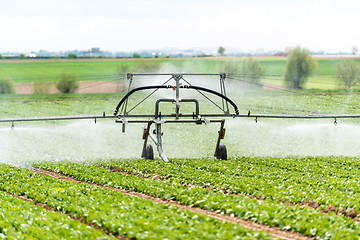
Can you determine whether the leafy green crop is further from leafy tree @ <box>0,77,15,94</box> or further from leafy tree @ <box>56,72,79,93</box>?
leafy tree @ <box>0,77,15,94</box>

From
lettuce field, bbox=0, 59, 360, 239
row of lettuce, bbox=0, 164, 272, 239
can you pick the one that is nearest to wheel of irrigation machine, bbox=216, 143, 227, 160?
lettuce field, bbox=0, 59, 360, 239

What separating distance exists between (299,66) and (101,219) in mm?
61463

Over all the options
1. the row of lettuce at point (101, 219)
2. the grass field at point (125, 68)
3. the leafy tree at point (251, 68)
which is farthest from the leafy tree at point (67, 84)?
Answer: the row of lettuce at point (101, 219)

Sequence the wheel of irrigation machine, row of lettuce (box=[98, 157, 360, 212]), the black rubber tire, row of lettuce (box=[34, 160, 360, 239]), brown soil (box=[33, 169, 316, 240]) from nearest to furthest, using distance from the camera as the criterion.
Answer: brown soil (box=[33, 169, 316, 240])
row of lettuce (box=[34, 160, 360, 239])
row of lettuce (box=[98, 157, 360, 212])
the wheel of irrigation machine
the black rubber tire

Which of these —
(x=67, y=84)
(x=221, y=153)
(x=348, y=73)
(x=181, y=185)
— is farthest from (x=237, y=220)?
(x=348, y=73)

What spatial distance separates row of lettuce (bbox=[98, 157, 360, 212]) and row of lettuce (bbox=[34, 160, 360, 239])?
0.21 metres

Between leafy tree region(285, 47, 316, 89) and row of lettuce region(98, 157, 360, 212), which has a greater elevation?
leafy tree region(285, 47, 316, 89)

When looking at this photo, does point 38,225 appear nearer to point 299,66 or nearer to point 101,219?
point 101,219

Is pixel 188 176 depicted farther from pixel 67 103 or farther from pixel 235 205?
pixel 67 103

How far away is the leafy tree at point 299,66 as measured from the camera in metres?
67.4

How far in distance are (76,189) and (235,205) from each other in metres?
4.99

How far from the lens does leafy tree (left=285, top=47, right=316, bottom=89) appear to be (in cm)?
6738

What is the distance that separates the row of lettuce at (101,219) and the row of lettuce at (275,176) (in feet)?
10.3

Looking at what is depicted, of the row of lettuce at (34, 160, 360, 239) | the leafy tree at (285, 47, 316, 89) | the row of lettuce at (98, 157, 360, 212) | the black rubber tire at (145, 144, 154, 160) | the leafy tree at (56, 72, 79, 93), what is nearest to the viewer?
the row of lettuce at (34, 160, 360, 239)
